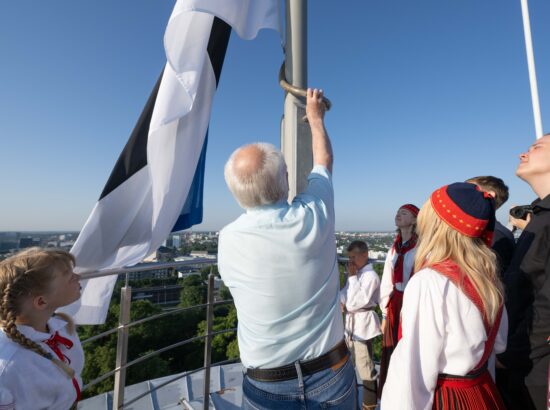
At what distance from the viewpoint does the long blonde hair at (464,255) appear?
1067 mm

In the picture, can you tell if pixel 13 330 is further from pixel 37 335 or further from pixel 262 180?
pixel 262 180

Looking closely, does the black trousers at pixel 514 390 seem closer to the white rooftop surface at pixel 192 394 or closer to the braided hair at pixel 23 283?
the braided hair at pixel 23 283

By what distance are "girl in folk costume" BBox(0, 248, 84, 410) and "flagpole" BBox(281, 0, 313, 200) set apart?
104cm

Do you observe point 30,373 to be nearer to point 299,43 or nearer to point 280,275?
point 280,275

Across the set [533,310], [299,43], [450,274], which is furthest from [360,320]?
[299,43]

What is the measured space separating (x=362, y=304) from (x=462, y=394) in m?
1.77

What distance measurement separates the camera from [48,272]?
1.22 m

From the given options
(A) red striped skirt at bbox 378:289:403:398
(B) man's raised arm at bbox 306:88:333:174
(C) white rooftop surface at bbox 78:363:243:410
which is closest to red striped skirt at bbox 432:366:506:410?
(B) man's raised arm at bbox 306:88:333:174

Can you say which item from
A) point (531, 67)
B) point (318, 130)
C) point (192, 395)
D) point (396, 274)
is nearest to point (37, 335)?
point (318, 130)

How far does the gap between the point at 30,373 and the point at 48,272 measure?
0.35 m

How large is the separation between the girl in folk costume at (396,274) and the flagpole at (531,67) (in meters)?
1.05

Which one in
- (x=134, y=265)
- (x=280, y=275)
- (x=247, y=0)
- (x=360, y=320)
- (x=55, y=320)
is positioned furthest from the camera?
(x=360, y=320)

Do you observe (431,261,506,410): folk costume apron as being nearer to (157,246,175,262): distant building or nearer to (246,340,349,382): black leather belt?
(246,340,349,382): black leather belt

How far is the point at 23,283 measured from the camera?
3.81 feet
